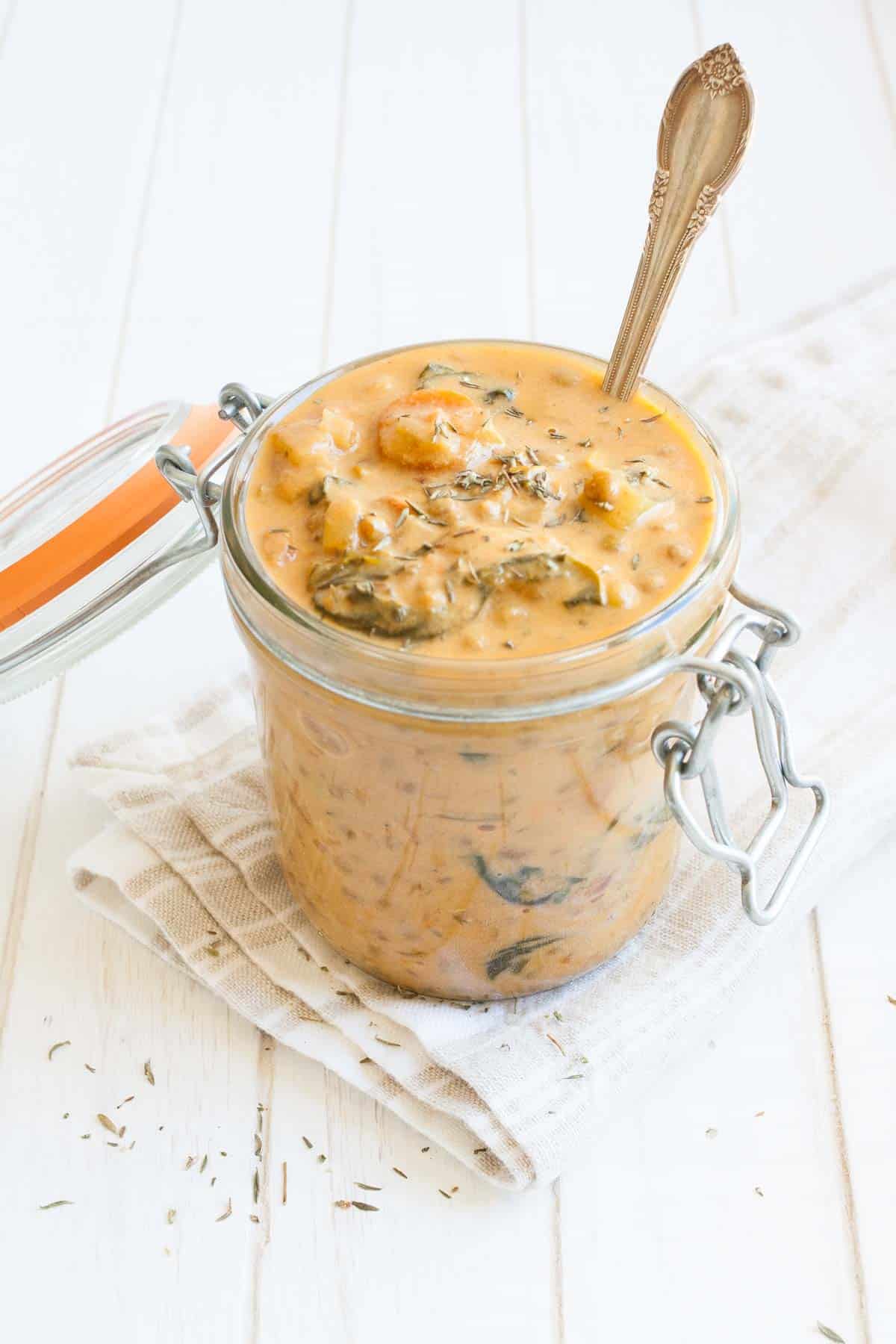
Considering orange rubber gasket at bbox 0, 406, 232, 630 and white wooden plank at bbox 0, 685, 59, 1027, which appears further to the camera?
white wooden plank at bbox 0, 685, 59, 1027

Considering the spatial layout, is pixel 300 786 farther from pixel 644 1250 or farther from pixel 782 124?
pixel 782 124

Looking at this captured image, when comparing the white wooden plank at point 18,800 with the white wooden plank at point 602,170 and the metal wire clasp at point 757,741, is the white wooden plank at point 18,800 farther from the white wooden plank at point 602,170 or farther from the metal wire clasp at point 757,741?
the white wooden plank at point 602,170

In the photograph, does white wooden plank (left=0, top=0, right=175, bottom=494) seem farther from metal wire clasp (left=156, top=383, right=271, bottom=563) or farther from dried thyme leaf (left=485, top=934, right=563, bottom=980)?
dried thyme leaf (left=485, top=934, right=563, bottom=980)

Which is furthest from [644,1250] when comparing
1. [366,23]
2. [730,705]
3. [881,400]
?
[366,23]

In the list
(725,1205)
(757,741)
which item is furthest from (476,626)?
(725,1205)

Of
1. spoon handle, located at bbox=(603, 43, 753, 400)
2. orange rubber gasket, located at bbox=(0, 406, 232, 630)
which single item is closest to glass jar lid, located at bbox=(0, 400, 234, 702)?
orange rubber gasket, located at bbox=(0, 406, 232, 630)

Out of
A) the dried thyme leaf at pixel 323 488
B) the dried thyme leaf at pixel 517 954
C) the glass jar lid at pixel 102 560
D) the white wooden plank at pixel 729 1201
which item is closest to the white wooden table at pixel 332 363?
the white wooden plank at pixel 729 1201
